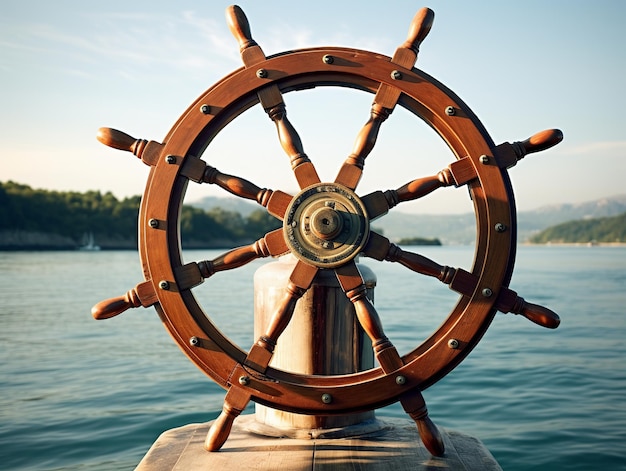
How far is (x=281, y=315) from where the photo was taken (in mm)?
2830

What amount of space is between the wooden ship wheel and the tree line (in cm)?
4107

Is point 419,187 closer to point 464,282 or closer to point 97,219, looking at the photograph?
point 464,282

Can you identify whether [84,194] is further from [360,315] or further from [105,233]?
[360,315]

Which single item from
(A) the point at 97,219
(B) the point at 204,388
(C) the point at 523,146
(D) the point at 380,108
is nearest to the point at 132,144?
(D) the point at 380,108

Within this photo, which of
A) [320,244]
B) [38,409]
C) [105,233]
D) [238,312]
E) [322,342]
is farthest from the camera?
[105,233]

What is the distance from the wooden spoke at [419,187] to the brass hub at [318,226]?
0.19 ft

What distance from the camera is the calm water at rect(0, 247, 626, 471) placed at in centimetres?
512

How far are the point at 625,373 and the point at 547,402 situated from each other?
1.79m

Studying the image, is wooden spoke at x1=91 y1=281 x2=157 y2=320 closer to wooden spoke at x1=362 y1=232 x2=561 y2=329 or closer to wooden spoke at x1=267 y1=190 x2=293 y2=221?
wooden spoke at x1=267 y1=190 x2=293 y2=221

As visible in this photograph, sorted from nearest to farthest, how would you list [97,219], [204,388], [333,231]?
[333,231], [204,388], [97,219]

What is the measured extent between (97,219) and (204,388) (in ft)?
144

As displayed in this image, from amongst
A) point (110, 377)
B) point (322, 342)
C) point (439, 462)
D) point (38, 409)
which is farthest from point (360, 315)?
point (110, 377)

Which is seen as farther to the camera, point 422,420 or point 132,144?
point 132,144

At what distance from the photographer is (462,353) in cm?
281
